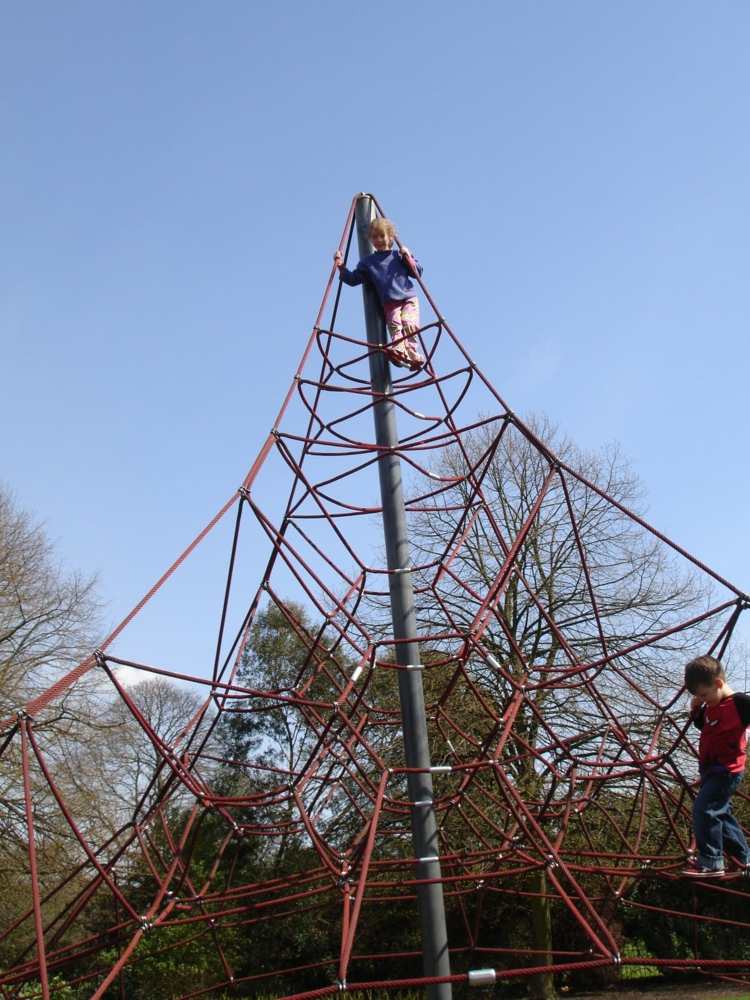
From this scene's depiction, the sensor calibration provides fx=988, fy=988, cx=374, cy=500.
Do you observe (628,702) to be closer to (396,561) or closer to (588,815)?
(588,815)

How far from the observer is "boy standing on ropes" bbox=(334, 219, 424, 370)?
205 inches

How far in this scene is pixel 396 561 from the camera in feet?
15.2

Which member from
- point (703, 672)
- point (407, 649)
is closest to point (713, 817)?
point (703, 672)

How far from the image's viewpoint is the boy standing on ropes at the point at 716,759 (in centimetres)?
379

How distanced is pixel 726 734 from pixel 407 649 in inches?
54.1

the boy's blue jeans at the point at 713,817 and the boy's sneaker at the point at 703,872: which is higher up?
the boy's blue jeans at the point at 713,817

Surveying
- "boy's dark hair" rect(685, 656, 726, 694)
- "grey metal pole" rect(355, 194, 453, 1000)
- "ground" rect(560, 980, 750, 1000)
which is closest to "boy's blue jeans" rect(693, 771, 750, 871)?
"boy's dark hair" rect(685, 656, 726, 694)

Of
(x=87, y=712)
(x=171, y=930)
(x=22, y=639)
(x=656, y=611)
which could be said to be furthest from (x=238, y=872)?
(x=656, y=611)

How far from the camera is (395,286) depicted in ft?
17.1

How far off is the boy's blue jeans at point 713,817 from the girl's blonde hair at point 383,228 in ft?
10.3

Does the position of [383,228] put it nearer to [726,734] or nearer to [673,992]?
[726,734]

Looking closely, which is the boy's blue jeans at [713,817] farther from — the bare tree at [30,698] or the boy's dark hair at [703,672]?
the bare tree at [30,698]

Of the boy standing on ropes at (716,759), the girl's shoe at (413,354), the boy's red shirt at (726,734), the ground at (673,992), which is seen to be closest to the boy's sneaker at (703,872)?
the boy standing on ropes at (716,759)

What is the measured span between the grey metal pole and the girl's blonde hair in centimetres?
11
